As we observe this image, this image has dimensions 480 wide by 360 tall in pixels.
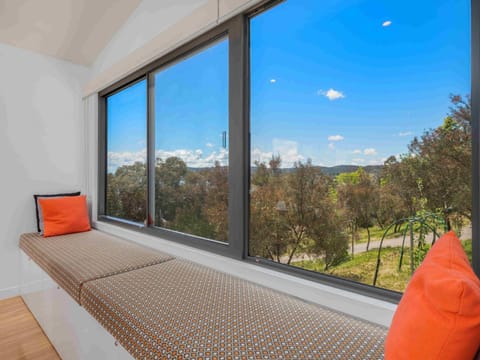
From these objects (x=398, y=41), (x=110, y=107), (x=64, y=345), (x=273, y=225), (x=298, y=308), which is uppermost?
(x=110, y=107)

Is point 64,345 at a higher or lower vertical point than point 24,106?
lower

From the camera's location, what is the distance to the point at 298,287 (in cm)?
132

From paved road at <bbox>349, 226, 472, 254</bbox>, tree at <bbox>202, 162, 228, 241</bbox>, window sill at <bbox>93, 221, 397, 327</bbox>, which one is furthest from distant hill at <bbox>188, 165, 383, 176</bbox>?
tree at <bbox>202, 162, 228, 241</bbox>

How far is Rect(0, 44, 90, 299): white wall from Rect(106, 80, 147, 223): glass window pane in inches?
14.8

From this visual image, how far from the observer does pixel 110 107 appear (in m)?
3.06

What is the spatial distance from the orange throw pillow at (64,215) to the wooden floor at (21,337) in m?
0.68

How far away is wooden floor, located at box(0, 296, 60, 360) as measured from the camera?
1799mm

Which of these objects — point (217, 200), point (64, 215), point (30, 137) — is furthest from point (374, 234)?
point (30, 137)

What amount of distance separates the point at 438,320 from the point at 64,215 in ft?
9.59

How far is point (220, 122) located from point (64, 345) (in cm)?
172

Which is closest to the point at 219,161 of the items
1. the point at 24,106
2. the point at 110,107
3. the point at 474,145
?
the point at 474,145

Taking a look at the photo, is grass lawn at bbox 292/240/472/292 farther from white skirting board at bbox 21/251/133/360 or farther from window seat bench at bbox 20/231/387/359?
white skirting board at bbox 21/251/133/360

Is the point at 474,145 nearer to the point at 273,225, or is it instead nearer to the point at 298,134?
the point at 298,134

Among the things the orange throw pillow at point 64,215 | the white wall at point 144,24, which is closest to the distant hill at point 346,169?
the white wall at point 144,24
